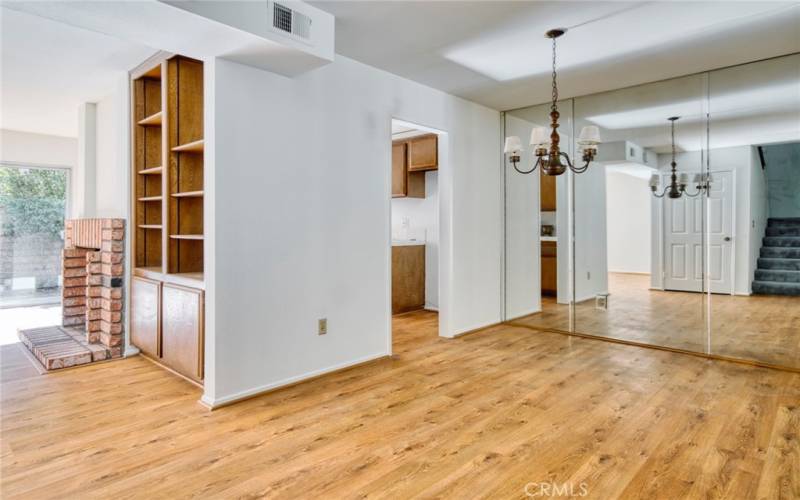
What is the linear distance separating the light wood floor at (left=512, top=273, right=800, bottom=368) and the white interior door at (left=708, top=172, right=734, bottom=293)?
0.49ft

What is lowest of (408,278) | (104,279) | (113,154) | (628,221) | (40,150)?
(408,278)

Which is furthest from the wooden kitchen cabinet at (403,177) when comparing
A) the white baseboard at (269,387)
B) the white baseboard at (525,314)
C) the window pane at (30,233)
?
the window pane at (30,233)

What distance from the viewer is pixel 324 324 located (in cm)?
347

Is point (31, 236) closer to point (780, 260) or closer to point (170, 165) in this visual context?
point (170, 165)

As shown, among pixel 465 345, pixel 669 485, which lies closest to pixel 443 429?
pixel 669 485

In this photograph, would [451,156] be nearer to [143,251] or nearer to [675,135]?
[675,135]

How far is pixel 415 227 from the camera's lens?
6.48 m

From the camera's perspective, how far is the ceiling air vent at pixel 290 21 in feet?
8.46

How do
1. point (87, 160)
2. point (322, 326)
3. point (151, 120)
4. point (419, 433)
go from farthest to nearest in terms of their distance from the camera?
point (87, 160), point (151, 120), point (322, 326), point (419, 433)

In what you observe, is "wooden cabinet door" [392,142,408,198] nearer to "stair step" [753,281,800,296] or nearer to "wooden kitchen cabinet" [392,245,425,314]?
"wooden kitchen cabinet" [392,245,425,314]

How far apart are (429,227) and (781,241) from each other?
12.2ft

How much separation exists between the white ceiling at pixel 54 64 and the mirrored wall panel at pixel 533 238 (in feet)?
12.2

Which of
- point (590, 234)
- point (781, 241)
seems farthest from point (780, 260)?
point (590, 234)

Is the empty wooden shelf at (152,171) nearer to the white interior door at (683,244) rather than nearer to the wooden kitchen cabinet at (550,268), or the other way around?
the wooden kitchen cabinet at (550,268)
